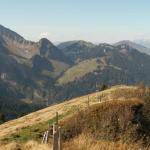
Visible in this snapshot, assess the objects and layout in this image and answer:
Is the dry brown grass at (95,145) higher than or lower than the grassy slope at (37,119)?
lower

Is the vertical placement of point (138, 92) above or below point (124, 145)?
above

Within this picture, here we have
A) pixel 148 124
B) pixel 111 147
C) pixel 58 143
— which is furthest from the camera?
pixel 148 124

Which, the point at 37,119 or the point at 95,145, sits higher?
the point at 37,119

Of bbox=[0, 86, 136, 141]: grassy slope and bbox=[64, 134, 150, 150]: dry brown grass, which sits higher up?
bbox=[0, 86, 136, 141]: grassy slope

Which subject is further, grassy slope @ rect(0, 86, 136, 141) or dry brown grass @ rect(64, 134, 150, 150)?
grassy slope @ rect(0, 86, 136, 141)

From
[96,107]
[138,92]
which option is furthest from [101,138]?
[138,92]

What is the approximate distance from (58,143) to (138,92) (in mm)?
50487

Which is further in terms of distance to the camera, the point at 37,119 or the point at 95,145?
the point at 37,119

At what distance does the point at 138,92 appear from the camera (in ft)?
193

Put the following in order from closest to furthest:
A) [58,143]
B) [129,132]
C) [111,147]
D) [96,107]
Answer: [58,143]
[111,147]
[129,132]
[96,107]

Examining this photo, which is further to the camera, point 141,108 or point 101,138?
point 141,108

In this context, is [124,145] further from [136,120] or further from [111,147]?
[136,120]

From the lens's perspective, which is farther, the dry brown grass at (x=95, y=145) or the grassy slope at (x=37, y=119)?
the grassy slope at (x=37, y=119)

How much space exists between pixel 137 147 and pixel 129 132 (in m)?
1.21
